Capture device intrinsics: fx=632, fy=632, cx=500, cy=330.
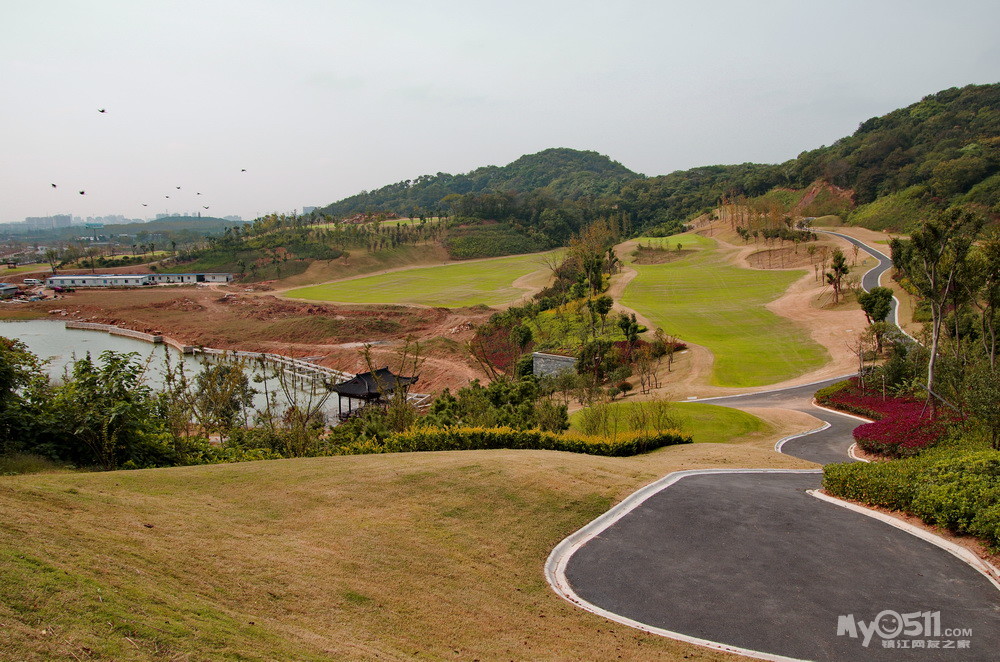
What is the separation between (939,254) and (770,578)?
15.3 metres

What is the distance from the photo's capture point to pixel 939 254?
745 inches

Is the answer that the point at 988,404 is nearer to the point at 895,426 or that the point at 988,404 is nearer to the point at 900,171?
the point at 895,426

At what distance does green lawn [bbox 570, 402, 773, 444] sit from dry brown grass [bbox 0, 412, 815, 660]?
1074cm

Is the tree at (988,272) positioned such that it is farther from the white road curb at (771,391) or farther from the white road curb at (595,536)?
the white road curb at (595,536)

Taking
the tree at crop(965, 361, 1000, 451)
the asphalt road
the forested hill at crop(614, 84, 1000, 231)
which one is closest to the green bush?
the forested hill at crop(614, 84, 1000, 231)

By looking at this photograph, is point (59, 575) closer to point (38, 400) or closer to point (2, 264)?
point (38, 400)

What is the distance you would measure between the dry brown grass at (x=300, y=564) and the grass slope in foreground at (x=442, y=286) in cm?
5635

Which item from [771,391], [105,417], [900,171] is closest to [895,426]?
[771,391]

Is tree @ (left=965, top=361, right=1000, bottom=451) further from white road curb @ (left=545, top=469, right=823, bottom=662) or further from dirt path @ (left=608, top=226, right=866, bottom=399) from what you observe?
dirt path @ (left=608, top=226, right=866, bottom=399)

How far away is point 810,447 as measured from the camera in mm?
20266

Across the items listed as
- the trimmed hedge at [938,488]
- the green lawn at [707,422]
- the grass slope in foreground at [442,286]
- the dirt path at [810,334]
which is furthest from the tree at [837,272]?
the trimmed hedge at [938,488]

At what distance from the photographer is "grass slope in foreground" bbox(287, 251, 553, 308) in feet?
236

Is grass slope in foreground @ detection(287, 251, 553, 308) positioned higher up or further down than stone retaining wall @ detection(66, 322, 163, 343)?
higher up

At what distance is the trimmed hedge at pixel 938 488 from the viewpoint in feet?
30.6
